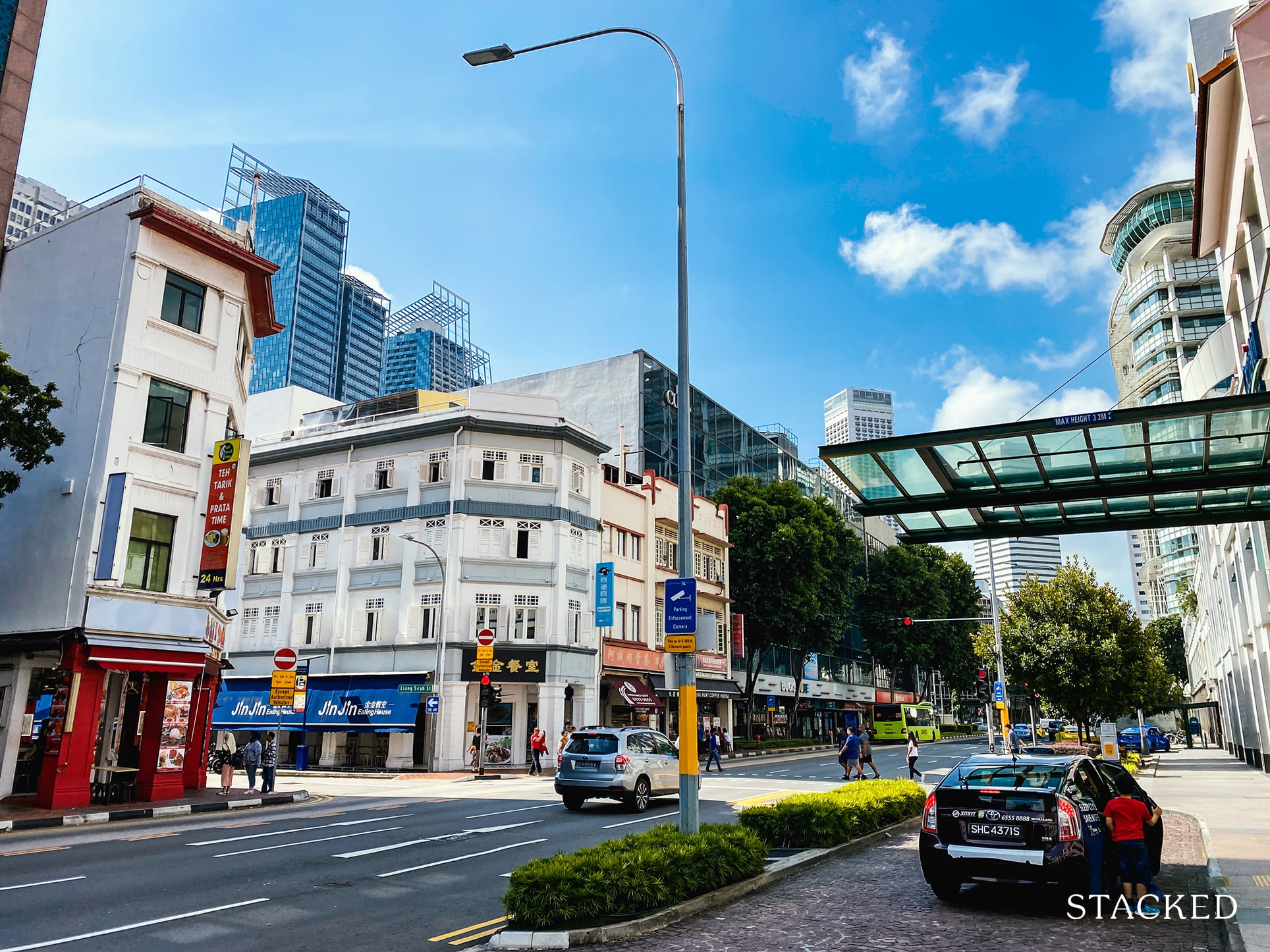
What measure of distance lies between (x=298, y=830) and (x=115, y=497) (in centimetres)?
996

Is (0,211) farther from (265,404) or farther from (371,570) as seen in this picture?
(265,404)

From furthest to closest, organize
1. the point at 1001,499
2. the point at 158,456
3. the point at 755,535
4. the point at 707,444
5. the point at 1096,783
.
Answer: the point at 707,444
the point at 755,535
the point at 158,456
the point at 1001,499
the point at 1096,783

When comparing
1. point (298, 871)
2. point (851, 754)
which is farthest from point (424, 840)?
point (851, 754)

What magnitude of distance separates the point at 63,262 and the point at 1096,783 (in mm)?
27287

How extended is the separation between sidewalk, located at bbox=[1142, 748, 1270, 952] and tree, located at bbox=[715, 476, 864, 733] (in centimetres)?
2027

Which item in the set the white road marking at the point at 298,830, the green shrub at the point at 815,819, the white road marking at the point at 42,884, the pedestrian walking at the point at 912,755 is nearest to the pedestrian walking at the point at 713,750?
the pedestrian walking at the point at 912,755

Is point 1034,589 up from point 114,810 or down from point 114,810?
up

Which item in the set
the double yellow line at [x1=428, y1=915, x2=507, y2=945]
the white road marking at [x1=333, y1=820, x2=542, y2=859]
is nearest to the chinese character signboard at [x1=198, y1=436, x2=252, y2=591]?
the white road marking at [x1=333, y1=820, x2=542, y2=859]

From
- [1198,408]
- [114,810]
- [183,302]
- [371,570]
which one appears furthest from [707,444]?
[1198,408]

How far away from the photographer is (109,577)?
68.9ft

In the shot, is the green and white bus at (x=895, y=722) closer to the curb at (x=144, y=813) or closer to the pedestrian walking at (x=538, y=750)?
the pedestrian walking at (x=538, y=750)

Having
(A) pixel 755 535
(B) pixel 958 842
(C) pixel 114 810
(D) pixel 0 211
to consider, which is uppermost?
(D) pixel 0 211

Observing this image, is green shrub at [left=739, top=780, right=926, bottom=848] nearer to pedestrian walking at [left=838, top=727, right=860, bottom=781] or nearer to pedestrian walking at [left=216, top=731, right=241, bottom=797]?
pedestrian walking at [left=838, top=727, right=860, bottom=781]

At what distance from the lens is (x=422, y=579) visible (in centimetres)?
3812
